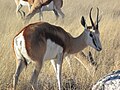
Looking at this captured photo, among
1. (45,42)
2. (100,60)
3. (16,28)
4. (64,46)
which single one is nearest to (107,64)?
(100,60)

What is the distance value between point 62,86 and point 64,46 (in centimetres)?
51

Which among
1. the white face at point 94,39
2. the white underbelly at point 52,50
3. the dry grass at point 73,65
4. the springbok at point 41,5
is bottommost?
the springbok at point 41,5

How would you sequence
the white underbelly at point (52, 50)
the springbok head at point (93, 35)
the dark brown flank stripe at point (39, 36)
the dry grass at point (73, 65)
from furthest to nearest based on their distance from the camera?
1. the springbok head at point (93, 35)
2. the dry grass at point (73, 65)
3. the white underbelly at point (52, 50)
4. the dark brown flank stripe at point (39, 36)

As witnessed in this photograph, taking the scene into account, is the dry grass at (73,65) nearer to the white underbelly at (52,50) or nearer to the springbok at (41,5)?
the white underbelly at (52,50)

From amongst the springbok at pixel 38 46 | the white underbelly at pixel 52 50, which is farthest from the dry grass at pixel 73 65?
the white underbelly at pixel 52 50

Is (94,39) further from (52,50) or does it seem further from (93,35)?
(52,50)

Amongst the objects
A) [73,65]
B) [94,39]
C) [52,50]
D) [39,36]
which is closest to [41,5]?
[73,65]

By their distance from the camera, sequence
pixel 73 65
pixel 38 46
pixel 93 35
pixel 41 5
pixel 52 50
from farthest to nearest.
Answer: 1. pixel 41 5
2. pixel 73 65
3. pixel 93 35
4. pixel 52 50
5. pixel 38 46

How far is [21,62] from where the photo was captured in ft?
17.0

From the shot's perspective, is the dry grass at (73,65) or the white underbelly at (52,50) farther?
the dry grass at (73,65)

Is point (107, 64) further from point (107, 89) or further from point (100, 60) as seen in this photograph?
point (107, 89)

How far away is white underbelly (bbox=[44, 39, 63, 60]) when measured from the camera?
16.9 ft

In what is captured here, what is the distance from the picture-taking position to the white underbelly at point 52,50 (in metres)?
5.14

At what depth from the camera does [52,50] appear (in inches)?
205
